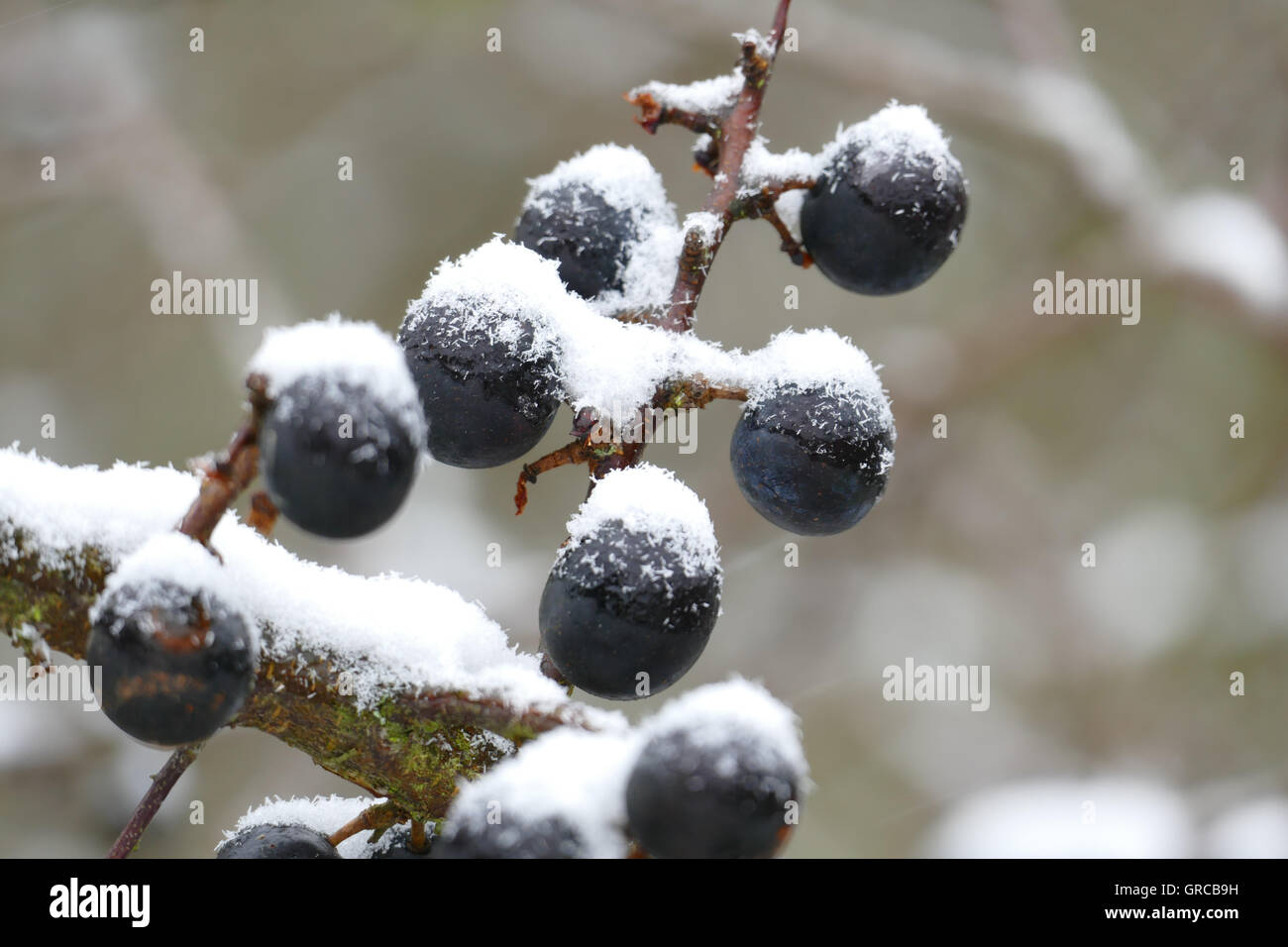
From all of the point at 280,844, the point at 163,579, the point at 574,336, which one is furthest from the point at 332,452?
the point at 280,844

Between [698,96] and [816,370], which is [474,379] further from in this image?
[698,96]

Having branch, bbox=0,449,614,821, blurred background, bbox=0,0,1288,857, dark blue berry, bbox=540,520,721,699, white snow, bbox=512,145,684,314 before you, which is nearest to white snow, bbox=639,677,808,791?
branch, bbox=0,449,614,821

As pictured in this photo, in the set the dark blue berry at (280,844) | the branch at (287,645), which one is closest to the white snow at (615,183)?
the branch at (287,645)

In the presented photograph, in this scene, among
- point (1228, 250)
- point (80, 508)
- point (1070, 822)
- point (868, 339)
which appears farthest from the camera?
point (868, 339)

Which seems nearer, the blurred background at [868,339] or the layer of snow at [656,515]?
the layer of snow at [656,515]

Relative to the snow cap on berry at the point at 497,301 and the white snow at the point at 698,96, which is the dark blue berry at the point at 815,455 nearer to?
the snow cap on berry at the point at 497,301

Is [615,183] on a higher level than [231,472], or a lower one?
higher
